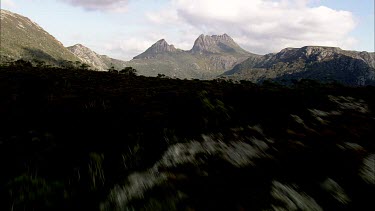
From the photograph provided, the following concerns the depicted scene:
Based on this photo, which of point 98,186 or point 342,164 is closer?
point 98,186

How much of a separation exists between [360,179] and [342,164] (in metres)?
0.44

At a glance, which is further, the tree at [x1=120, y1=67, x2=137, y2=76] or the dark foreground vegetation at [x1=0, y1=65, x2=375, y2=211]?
the tree at [x1=120, y1=67, x2=137, y2=76]

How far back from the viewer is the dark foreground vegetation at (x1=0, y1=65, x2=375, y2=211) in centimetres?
406

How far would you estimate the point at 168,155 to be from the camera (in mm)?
5211

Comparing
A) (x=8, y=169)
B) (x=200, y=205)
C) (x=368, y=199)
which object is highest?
(x=8, y=169)

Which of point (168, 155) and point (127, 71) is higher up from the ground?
point (168, 155)

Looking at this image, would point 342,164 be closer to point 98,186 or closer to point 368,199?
A: point 368,199

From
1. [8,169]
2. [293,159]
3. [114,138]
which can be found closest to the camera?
[8,169]

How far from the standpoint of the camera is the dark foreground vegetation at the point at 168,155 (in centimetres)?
406

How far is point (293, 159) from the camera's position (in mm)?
6316

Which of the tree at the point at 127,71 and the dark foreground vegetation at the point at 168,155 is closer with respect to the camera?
the dark foreground vegetation at the point at 168,155

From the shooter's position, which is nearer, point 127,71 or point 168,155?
point 168,155

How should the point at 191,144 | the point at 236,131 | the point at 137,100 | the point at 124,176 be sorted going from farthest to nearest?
the point at 137,100 → the point at 236,131 → the point at 191,144 → the point at 124,176

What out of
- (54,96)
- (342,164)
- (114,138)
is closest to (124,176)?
(114,138)
